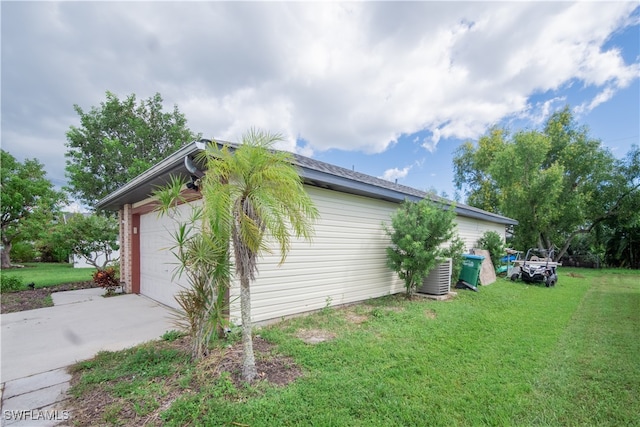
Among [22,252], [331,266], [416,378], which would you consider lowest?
[22,252]

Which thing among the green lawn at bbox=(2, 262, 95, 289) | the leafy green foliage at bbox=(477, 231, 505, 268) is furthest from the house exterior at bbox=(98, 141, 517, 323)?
the leafy green foliage at bbox=(477, 231, 505, 268)

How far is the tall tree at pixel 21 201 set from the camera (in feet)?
50.6

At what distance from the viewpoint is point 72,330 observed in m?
4.63

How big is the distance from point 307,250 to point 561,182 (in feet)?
52.9

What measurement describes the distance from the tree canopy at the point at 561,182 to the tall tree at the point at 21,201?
2624 cm

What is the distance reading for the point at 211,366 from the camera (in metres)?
3.09

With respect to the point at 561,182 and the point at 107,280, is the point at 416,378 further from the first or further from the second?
the point at 561,182

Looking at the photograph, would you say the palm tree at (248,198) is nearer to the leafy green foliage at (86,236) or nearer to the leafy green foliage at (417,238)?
the leafy green foliage at (417,238)

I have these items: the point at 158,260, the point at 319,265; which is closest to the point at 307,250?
the point at 319,265

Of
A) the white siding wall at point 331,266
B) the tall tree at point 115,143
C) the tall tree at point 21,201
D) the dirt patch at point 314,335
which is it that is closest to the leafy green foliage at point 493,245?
the white siding wall at point 331,266

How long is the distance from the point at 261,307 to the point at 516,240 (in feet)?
53.4

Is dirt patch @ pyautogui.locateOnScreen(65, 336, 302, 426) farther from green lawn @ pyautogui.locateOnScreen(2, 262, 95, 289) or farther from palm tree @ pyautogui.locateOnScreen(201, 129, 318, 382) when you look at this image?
green lawn @ pyautogui.locateOnScreen(2, 262, 95, 289)

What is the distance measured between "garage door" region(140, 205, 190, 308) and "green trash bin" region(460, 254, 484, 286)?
774 cm

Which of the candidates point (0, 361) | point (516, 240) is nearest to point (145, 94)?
point (0, 361)
